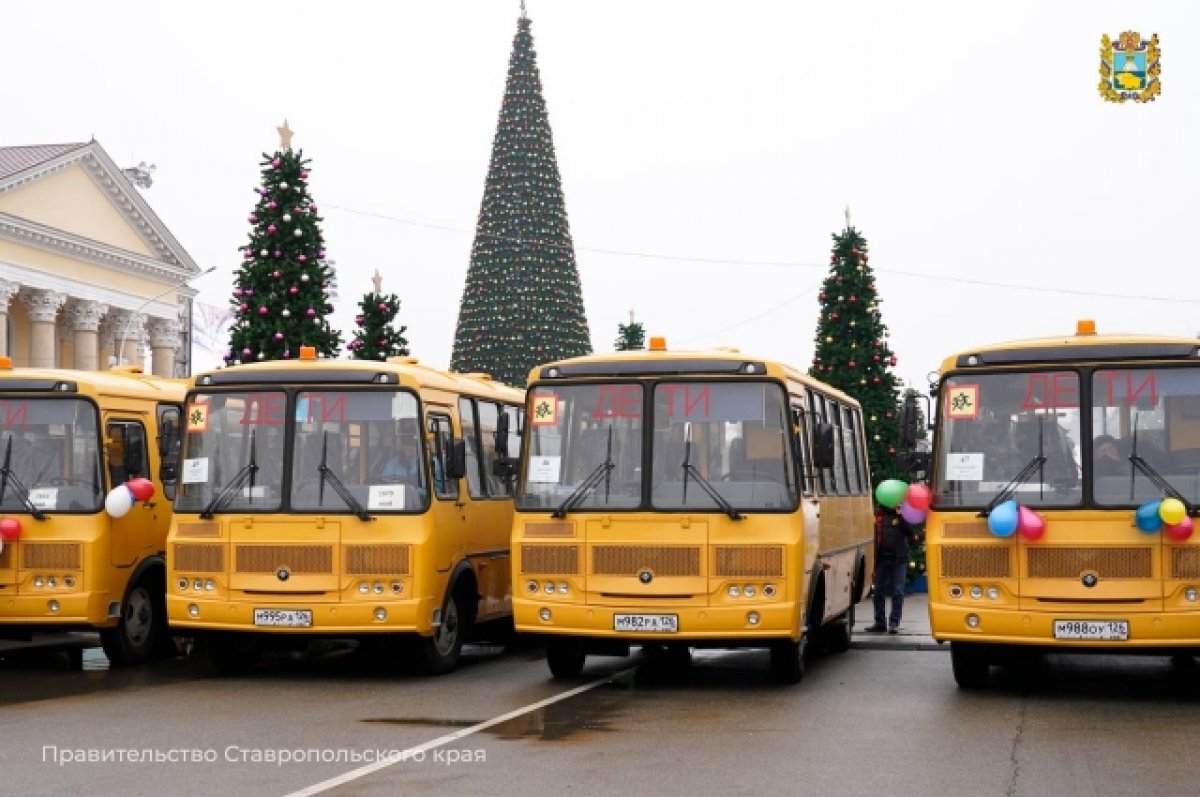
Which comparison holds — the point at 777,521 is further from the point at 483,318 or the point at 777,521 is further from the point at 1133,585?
the point at 483,318

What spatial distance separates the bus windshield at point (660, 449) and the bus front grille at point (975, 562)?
1.39m

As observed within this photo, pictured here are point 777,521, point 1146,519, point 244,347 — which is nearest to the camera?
point 1146,519

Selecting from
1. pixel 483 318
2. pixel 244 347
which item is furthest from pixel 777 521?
pixel 483 318

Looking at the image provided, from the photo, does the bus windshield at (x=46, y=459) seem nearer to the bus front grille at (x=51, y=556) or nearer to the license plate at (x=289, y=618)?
the bus front grille at (x=51, y=556)

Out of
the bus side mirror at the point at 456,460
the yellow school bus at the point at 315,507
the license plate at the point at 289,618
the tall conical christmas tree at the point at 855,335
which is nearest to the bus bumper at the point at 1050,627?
the bus side mirror at the point at 456,460

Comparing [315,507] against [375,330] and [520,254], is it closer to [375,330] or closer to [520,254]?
[375,330]

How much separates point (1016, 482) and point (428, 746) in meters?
5.19

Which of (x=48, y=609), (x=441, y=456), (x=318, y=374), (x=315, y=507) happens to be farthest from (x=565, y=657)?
(x=48, y=609)

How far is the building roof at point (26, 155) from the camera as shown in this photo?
64625mm

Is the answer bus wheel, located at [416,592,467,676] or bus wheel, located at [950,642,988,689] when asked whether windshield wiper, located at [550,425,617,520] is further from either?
bus wheel, located at [950,642,988,689]

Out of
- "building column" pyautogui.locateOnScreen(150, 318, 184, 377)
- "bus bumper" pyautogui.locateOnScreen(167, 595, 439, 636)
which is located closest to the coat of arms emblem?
"bus bumper" pyautogui.locateOnScreen(167, 595, 439, 636)

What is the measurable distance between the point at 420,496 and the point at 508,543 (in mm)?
3202

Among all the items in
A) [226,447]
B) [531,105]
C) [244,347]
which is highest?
[531,105]

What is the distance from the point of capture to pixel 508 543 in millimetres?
18375
